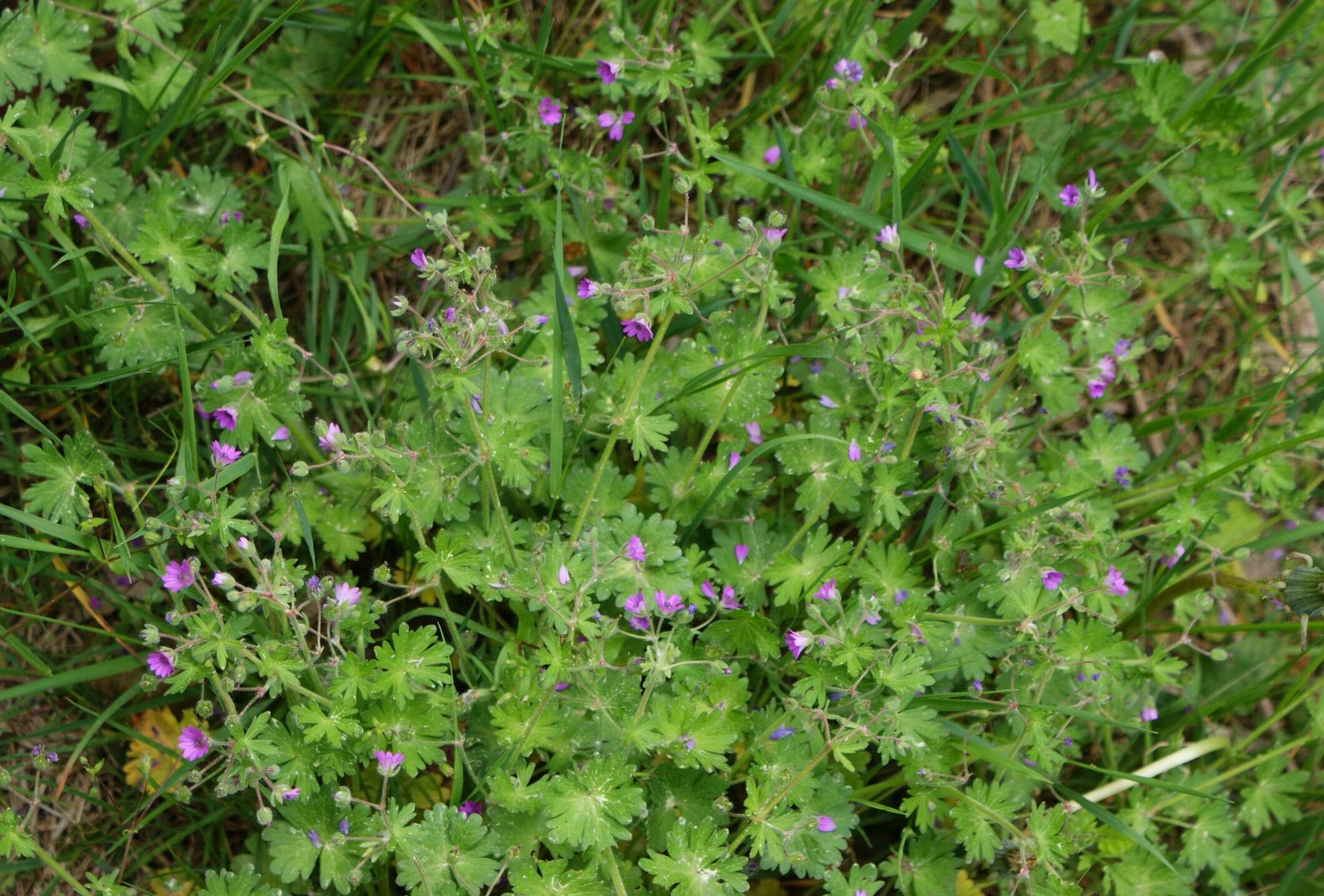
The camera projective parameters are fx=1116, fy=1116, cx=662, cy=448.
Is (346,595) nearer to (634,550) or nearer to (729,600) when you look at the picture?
(634,550)

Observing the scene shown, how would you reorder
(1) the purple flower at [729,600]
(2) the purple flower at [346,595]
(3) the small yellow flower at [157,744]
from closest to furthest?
(2) the purple flower at [346,595] < (1) the purple flower at [729,600] < (3) the small yellow flower at [157,744]

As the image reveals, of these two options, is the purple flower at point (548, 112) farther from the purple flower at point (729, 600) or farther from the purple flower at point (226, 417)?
the purple flower at point (729, 600)

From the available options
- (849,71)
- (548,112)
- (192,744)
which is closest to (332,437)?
(192,744)

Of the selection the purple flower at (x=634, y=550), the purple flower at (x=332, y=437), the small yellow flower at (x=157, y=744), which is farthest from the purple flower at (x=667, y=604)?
the small yellow flower at (x=157, y=744)

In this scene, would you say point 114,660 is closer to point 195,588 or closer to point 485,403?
point 195,588

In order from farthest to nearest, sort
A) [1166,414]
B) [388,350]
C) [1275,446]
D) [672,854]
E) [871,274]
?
[1166,414] < [388,350] < [871,274] < [1275,446] < [672,854]

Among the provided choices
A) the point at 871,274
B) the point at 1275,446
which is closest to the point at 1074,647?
the point at 1275,446
